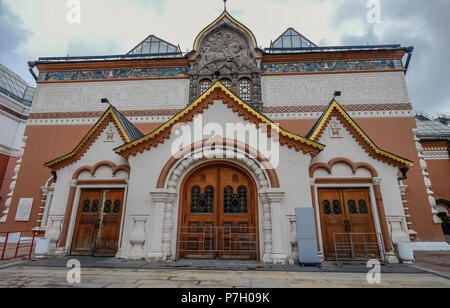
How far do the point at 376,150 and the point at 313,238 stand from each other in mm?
4918

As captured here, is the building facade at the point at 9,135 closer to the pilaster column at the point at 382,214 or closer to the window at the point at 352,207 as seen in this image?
the window at the point at 352,207

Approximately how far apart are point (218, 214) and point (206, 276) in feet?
10.6

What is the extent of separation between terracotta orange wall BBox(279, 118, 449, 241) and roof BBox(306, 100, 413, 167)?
3.99 m

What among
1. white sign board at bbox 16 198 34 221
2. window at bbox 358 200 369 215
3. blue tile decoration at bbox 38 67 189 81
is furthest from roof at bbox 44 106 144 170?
window at bbox 358 200 369 215

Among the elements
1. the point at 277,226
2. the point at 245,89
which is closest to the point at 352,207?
the point at 277,226

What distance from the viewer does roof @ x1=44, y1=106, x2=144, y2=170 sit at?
10.7 meters

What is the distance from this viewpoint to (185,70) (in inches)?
654

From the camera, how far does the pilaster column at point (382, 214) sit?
881 centimetres

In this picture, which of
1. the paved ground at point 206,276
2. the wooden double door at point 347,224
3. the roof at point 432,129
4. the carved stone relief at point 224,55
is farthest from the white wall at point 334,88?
the roof at point 432,129

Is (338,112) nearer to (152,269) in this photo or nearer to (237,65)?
(237,65)

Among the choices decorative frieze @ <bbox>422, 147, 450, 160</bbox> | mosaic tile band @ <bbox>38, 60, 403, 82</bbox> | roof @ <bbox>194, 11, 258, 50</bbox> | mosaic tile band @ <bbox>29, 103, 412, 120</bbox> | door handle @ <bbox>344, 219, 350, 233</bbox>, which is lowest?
door handle @ <bbox>344, 219, 350, 233</bbox>

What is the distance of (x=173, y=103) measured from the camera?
52.1 ft

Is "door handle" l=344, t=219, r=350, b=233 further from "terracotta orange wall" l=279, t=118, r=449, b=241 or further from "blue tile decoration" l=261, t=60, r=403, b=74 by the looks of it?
"blue tile decoration" l=261, t=60, r=403, b=74

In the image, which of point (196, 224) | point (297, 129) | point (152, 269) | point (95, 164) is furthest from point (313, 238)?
point (95, 164)
